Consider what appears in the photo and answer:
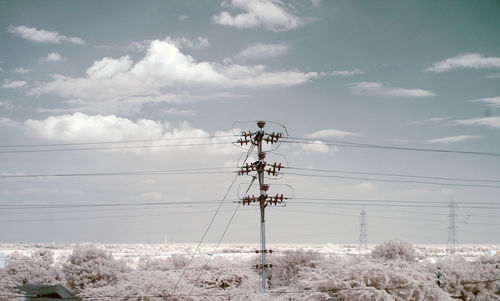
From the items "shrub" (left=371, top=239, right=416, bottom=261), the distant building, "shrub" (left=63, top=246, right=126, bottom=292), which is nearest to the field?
"shrub" (left=63, top=246, right=126, bottom=292)

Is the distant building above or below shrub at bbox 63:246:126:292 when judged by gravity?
above

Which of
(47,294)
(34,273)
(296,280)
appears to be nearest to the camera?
(47,294)

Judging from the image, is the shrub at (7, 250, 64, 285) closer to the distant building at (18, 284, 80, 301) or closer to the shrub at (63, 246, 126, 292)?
the shrub at (63, 246, 126, 292)

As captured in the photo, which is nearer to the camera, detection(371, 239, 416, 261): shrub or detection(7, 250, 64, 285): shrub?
detection(7, 250, 64, 285): shrub

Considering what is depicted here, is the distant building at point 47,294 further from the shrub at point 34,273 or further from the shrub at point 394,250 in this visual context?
the shrub at point 394,250

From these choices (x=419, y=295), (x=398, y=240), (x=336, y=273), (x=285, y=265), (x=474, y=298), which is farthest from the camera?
(x=398, y=240)

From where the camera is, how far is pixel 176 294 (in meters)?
34.9

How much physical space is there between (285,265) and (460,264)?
2841 centimetres

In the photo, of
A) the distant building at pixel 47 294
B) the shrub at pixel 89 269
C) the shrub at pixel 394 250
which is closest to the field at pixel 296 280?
the shrub at pixel 89 269

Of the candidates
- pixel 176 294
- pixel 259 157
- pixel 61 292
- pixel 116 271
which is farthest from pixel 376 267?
pixel 116 271

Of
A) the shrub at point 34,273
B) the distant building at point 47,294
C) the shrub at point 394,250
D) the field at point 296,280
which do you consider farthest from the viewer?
the shrub at point 394,250

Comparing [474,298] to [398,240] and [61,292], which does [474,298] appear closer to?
[61,292]

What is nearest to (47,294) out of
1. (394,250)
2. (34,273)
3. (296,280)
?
(296,280)

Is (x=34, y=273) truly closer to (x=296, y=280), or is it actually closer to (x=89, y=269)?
(x=89, y=269)
